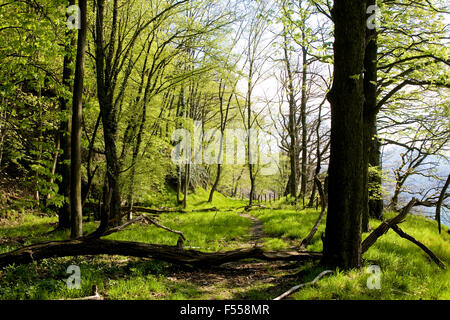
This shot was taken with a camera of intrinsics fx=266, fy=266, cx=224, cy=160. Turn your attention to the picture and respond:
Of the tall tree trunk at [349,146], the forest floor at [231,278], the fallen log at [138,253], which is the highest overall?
the tall tree trunk at [349,146]

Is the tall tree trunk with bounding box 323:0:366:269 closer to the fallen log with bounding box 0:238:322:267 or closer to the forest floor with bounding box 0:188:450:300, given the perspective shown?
the forest floor with bounding box 0:188:450:300

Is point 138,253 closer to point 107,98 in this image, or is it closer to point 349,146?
point 349,146

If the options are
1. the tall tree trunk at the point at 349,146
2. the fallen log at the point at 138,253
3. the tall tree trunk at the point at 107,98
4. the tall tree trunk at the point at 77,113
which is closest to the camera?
the tall tree trunk at the point at 349,146

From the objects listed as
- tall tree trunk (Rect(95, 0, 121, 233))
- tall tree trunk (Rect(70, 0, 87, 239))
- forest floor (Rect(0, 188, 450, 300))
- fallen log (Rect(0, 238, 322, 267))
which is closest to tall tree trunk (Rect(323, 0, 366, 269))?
forest floor (Rect(0, 188, 450, 300))

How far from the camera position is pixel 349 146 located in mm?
4781

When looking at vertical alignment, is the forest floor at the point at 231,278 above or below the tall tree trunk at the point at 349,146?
below

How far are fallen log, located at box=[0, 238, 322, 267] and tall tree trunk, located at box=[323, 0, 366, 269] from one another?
2.67ft

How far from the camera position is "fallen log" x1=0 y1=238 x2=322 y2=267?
4.87 m

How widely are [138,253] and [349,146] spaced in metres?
4.52

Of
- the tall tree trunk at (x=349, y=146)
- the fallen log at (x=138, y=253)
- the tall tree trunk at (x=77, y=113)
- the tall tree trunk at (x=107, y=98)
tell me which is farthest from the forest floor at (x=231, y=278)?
the tall tree trunk at (x=107, y=98)

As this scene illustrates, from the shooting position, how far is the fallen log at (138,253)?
16.0 feet

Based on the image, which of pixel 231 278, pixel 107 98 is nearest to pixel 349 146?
pixel 231 278

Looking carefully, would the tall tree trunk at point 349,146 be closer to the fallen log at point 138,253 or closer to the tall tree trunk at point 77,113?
the fallen log at point 138,253

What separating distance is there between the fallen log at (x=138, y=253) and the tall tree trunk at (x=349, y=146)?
815 mm
